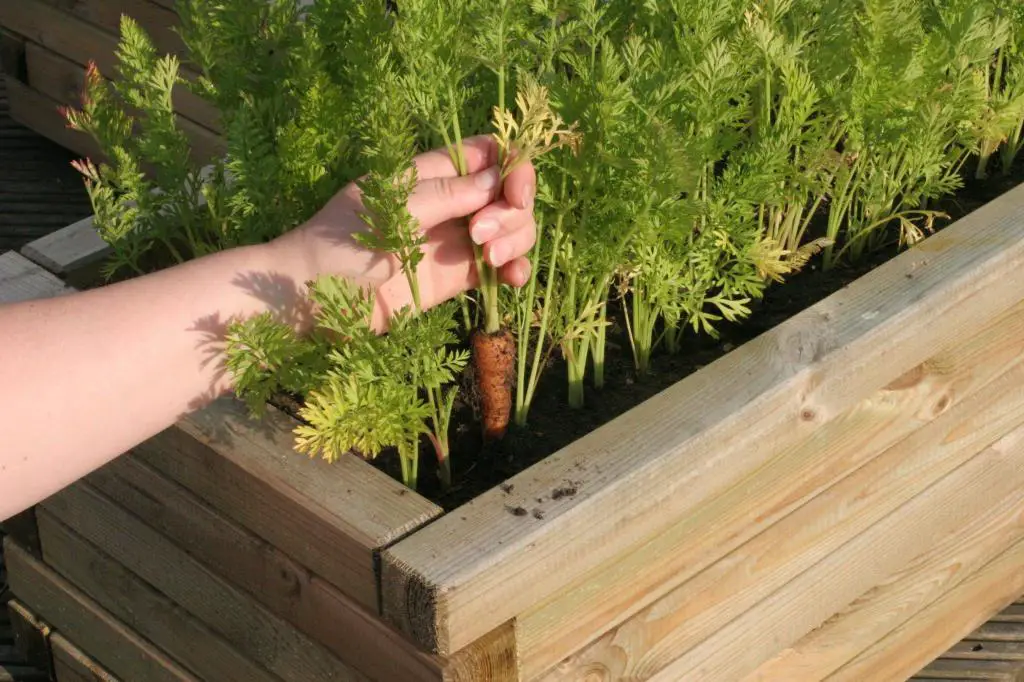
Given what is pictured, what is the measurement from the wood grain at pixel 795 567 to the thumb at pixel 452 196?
50 centimetres

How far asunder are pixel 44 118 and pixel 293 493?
300cm

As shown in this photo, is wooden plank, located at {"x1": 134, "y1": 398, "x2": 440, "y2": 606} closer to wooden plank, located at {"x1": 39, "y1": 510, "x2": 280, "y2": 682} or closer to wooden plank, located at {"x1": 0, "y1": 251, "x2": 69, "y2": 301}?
wooden plank, located at {"x1": 39, "y1": 510, "x2": 280, "y2": 682}

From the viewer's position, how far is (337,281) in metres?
1.45

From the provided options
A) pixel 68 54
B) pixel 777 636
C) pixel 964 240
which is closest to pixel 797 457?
pixel 777 636

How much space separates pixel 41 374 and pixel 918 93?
43.4 inches

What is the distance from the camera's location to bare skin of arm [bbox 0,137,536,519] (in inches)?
56.6

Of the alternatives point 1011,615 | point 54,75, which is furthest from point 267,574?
point 54,75

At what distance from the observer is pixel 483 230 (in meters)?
1.52

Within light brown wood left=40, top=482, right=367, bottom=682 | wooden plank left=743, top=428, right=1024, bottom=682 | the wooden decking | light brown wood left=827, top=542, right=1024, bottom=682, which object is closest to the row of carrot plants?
light brown wood left=40, top=482, right=367, bottom=682

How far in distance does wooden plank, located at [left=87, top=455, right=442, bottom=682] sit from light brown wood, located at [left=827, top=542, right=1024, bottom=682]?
84cm

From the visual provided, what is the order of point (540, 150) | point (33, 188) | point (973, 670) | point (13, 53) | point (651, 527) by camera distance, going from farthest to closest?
point (13, 53) → point (33, 188) → point (973, 670) → point (651, 527) → point (540, 150)

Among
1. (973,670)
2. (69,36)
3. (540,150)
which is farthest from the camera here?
(69,36)

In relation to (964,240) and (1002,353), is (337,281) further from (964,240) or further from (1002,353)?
(1002,353)

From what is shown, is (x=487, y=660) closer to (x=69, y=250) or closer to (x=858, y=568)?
(x=858, y=568)
